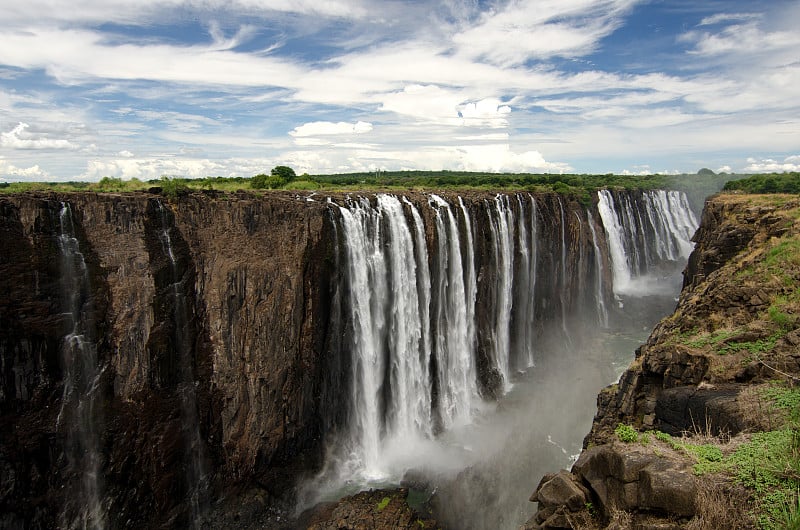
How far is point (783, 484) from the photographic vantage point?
675cm

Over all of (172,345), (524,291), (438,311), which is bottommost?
(524,291)

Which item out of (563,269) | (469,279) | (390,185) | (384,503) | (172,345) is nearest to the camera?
(384,503)

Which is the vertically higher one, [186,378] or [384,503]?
[186,378]

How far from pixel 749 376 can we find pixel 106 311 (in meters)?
19.1

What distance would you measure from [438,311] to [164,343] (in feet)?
42.5

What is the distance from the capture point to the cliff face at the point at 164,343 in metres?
15.8

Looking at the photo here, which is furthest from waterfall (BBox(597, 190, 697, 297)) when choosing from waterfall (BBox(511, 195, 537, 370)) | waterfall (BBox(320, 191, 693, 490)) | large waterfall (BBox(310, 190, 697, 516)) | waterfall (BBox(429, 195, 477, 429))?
waterfall (BBox(429, 195, 477, 429))

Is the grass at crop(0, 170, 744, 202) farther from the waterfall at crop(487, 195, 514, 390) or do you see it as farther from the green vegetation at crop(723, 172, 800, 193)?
the green vegetation at crop(723, 172, 800, 193)

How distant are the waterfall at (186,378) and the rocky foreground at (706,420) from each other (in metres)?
14.2

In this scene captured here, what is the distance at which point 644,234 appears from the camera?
176 ft

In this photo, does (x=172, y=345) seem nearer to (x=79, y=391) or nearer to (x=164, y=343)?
(x=164, y=343)

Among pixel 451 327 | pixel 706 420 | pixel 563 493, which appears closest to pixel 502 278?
pixel 451 327

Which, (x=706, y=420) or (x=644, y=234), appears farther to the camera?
(x=644, y=234)

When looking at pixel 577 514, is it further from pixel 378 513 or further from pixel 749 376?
pixel 378 513
